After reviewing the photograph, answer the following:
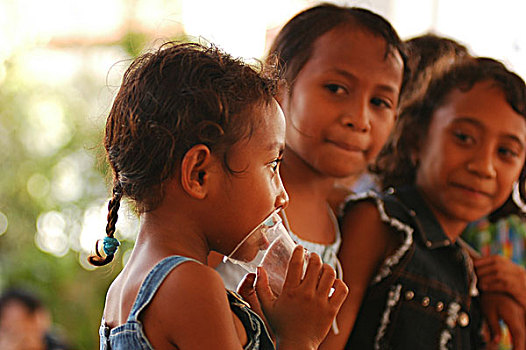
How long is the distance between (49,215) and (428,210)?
6.74ft

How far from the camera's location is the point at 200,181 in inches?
→ 38.0

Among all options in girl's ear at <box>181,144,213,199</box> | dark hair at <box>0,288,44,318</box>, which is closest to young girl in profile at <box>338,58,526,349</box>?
girl's ear at <box>181,144,213,199</box>

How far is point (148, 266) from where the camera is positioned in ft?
3.10

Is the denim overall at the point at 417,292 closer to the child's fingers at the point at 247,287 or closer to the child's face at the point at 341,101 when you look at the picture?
the child's face at the point at 341,101

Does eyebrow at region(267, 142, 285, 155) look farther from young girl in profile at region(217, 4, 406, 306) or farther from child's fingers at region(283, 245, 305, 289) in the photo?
young girl in profile at region(217, 4, 406, 306)

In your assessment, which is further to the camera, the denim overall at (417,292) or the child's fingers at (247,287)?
the denim overall at (417,292)

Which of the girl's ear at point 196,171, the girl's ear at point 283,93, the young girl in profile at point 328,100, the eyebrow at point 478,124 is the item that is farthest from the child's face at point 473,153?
the girl's ear at point 196,171

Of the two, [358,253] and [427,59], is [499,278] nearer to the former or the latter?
[358,253]

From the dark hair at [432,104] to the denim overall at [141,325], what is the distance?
2.91 ft

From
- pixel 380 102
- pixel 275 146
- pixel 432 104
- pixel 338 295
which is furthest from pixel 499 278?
pixel 275 146

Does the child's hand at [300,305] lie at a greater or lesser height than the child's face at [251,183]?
lesser

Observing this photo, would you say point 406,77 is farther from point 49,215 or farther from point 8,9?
point 8,9

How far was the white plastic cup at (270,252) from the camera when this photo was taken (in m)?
1.01

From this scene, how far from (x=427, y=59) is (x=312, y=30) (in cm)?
48
